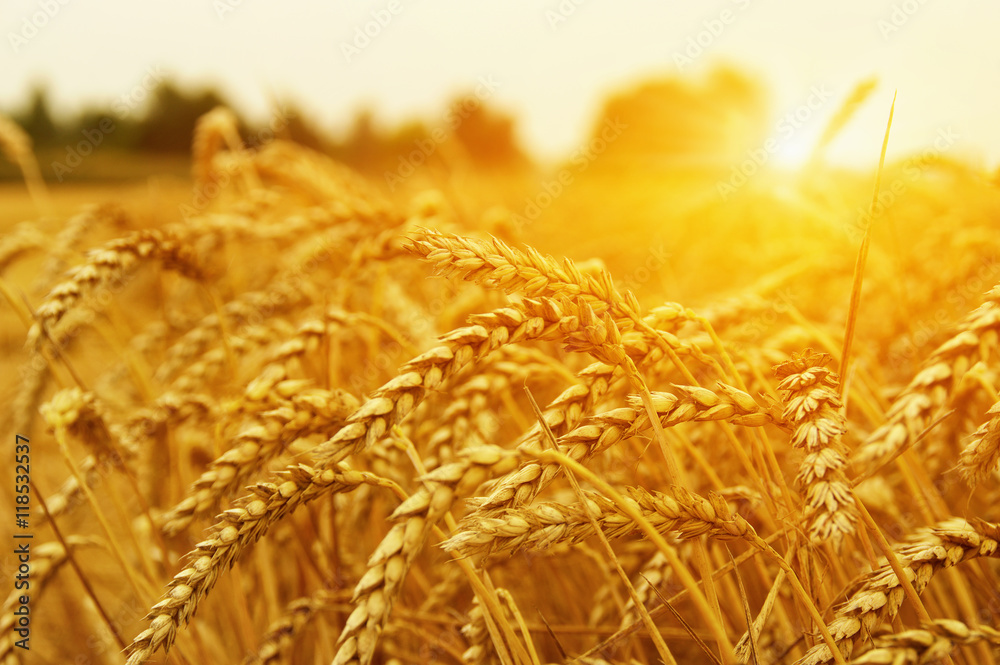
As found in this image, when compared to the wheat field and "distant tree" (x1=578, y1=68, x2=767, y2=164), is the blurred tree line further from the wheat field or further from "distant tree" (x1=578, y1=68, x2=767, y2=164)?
the wheat field

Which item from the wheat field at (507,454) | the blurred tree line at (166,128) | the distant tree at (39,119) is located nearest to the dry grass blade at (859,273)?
the wheat field at (507,454)

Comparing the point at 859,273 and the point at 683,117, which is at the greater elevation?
the point at 683,117

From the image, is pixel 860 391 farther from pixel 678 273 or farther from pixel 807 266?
pixel 678 273

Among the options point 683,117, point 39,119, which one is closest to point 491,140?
point 683,117

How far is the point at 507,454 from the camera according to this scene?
627mm

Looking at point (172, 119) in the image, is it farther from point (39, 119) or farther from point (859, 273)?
point (859, 273)

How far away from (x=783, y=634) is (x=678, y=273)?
9.85ft

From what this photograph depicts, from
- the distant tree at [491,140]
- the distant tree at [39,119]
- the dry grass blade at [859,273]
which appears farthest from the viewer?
the distant tree at [39,119]

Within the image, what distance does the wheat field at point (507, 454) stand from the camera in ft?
2.19

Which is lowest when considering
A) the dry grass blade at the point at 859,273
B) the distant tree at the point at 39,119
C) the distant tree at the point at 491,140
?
the dry grass blade at the point at 859,273

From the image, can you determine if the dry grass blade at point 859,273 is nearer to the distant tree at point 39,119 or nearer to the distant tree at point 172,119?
the distant tree at point 172,119

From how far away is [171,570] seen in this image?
4.22ft

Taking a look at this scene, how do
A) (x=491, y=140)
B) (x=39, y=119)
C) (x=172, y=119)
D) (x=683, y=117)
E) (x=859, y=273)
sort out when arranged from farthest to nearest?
(x=172, y=119)
(x=39, y=119)
(x=491, y=140)
(x=683, y=117)
(x=859, y=273)

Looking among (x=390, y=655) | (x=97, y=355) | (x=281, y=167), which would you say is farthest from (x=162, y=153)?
(x=390, y=655)
